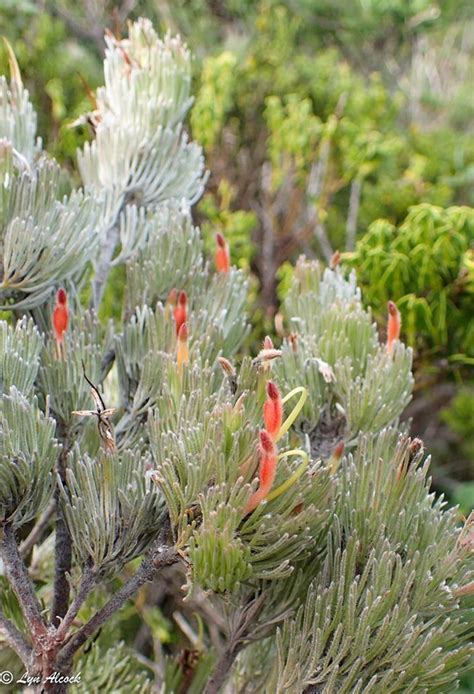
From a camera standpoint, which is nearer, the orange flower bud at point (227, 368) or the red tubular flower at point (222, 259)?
the orange flower bud at point (227, 368)

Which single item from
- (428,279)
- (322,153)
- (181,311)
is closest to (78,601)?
(181,311)

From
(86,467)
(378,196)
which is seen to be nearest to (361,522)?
(86,467)

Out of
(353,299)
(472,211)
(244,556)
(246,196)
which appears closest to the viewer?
(244,556)

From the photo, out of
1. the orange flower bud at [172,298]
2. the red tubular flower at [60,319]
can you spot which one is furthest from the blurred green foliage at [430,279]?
the red tubular flower at [60,319]

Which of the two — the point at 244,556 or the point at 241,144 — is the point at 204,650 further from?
the point at 241,144

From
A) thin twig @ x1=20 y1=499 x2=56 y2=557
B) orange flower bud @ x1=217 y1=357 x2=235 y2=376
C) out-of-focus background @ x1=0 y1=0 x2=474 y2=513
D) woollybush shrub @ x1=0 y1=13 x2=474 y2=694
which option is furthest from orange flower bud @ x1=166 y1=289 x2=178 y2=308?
out-of-focus background @ x1=0 y1=0 x2=474 y2=513

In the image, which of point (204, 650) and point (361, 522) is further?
point (204, 650)

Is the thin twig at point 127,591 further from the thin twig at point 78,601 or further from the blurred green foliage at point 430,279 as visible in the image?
the blurred green foliage at point 430,279
